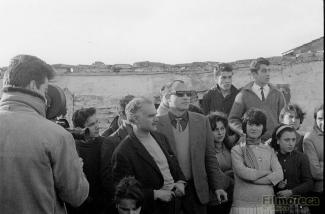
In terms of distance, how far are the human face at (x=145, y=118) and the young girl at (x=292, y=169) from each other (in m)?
1.44

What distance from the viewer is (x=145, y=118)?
3707mm

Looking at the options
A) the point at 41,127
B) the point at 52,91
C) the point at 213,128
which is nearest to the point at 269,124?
the point at 213,128

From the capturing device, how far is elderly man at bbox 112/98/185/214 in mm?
3570

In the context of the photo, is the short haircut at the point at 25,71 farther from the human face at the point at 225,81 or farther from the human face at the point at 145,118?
the human face at the point at 225,81

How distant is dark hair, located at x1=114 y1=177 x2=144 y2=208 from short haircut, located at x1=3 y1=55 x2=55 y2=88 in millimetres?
1168

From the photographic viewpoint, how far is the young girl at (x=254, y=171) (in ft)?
13.4

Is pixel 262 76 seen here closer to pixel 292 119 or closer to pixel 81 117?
pixel 292 119

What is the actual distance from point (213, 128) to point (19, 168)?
8.10 ft

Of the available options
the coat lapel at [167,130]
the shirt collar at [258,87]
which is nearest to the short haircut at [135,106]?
the coat lapel at [167,130]

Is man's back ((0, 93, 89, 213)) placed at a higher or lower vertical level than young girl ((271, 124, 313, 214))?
higher

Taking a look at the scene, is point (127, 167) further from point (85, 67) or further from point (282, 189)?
point (85, 67)

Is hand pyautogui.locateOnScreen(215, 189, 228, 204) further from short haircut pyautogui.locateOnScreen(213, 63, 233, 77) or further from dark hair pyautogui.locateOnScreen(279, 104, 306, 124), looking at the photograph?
short haircut pyautogui.locateOnScreen(213, 63, 233, 77)

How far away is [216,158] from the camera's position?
4238 millimetres

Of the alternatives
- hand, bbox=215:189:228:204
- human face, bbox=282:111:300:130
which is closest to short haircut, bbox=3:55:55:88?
hand, bbox=215:189:228:204
